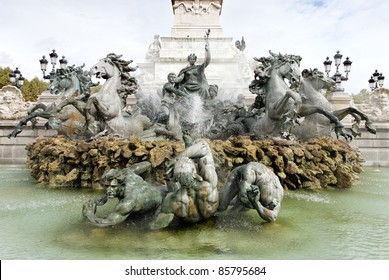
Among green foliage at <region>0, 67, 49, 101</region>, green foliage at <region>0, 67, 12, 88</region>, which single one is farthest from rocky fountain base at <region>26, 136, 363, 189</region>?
green foliage at <region>0, 67, 12, 88</region>

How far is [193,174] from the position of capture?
3.54 m

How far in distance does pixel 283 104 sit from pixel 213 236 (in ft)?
13.8

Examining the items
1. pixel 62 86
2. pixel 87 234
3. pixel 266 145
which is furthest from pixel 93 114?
pixel 87 234

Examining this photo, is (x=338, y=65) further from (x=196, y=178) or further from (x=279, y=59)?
(x=196, y=178)

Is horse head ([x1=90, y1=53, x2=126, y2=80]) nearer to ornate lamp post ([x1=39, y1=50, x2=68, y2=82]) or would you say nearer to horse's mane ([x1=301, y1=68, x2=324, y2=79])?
horse's mane ([x1=301, y1=68, x2=324, y2=79])

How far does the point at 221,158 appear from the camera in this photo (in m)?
6.27

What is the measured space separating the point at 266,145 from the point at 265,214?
2.95m

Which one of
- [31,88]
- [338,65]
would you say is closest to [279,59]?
[338,65]

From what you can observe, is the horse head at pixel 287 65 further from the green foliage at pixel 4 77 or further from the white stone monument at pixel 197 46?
the green foliage at pixel 4 77

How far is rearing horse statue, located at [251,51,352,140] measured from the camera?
23.4 ft

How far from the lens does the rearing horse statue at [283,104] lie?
281 inches

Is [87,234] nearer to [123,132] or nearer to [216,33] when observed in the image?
[123,132]

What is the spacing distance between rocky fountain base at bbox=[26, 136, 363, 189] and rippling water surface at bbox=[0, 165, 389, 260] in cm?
137

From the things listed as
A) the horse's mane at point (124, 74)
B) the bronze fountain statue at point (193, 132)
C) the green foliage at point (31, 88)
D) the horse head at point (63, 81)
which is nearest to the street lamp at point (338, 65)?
the bronze fountain statue at point (193, 132)
